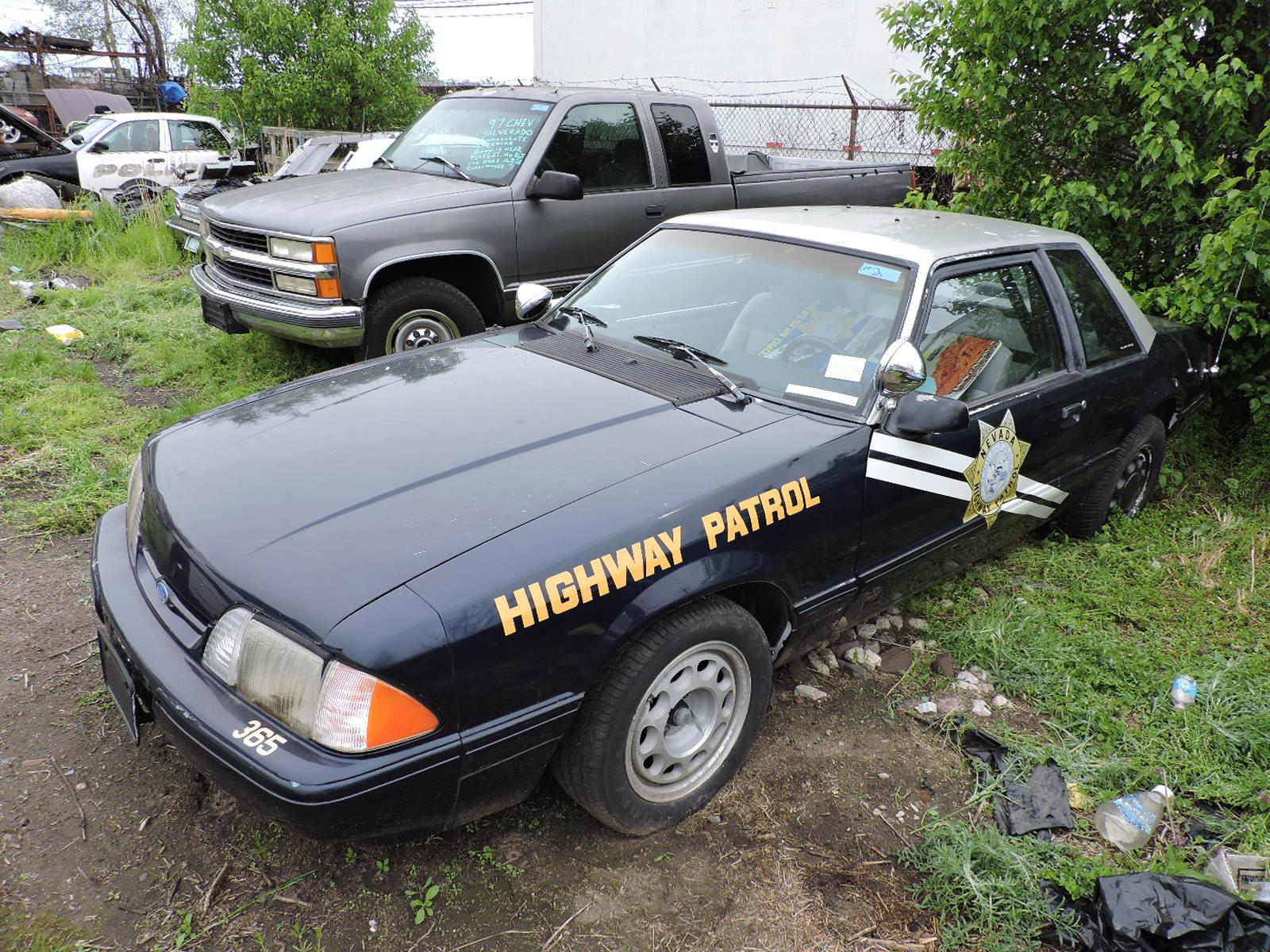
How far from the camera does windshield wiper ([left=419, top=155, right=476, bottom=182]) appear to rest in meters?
5.97

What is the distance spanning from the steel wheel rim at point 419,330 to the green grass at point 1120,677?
3.33 m

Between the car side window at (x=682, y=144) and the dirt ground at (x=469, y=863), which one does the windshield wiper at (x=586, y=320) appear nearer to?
the dirt ground at (x=469, y=863)

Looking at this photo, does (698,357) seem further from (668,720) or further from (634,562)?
(668,720)

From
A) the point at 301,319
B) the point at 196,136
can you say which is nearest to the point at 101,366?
the point at 301,319

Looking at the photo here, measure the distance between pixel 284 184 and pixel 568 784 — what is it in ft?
16.8

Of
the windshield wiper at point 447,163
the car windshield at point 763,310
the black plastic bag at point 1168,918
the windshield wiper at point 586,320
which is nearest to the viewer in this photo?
the black plastic bag at point 1168,918

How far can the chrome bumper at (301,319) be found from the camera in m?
5.20

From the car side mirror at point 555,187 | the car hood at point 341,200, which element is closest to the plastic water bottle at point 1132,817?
the car side mirror at point 555,187

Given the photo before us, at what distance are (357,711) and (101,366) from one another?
5.59m

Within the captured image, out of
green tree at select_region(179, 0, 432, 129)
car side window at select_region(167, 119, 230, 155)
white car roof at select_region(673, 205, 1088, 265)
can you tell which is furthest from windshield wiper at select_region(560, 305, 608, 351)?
car side window at select_region(167, 119, 230, 155)

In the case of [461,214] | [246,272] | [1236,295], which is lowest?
[246,272]

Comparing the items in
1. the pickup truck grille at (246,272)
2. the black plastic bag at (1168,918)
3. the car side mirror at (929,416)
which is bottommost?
the black plastic bag at (1168,918)

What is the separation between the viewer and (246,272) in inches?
225

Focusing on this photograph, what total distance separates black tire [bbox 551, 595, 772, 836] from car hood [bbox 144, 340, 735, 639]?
455mm
